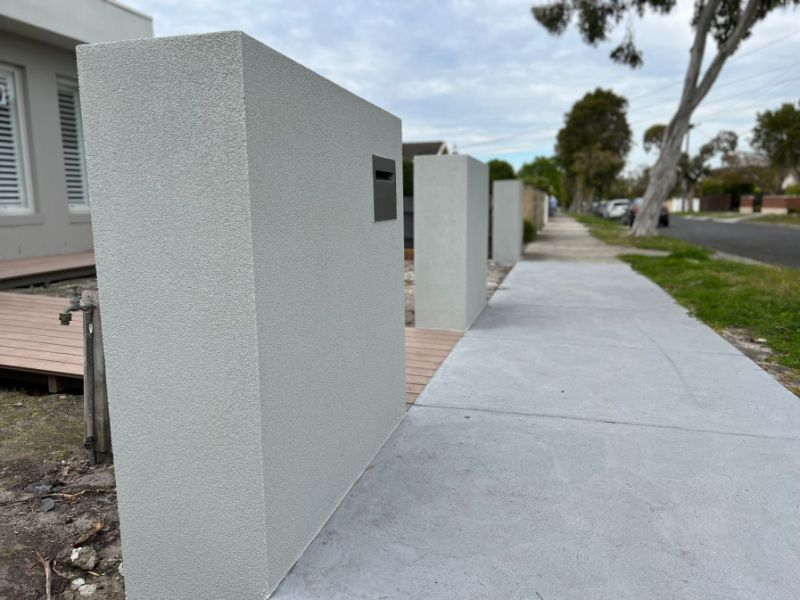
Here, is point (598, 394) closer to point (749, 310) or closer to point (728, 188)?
point (749, 310)

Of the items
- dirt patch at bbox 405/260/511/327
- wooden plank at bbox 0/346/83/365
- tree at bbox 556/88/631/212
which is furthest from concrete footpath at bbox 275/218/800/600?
tree at bbox 556/88/631/212

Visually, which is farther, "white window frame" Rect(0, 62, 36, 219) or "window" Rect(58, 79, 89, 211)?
"window" Rect(58, 79, 89, 211)

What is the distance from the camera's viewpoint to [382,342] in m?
3.29

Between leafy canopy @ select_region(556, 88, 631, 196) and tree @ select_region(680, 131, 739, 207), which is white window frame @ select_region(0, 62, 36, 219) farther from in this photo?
tree @ select_region(680, 131, 739, 207)

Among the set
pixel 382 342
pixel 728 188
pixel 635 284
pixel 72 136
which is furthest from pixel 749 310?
pixel 728 188

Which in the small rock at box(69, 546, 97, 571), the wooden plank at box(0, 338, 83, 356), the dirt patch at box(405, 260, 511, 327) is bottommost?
the small rock at box(69, 546, 97, 571)

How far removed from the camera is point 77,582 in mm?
2406

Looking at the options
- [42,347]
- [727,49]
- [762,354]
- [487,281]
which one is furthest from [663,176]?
[42,347]

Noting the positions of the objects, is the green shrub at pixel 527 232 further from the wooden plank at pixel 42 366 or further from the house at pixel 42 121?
the wooden plank at pixel 42 366

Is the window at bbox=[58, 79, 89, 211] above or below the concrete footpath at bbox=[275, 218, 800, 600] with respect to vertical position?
above

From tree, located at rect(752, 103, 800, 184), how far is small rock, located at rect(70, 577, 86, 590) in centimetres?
5936

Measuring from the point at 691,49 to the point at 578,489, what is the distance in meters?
19.0

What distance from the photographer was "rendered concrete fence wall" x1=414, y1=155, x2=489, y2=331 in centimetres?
603

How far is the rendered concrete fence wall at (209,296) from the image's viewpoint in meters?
1.84
